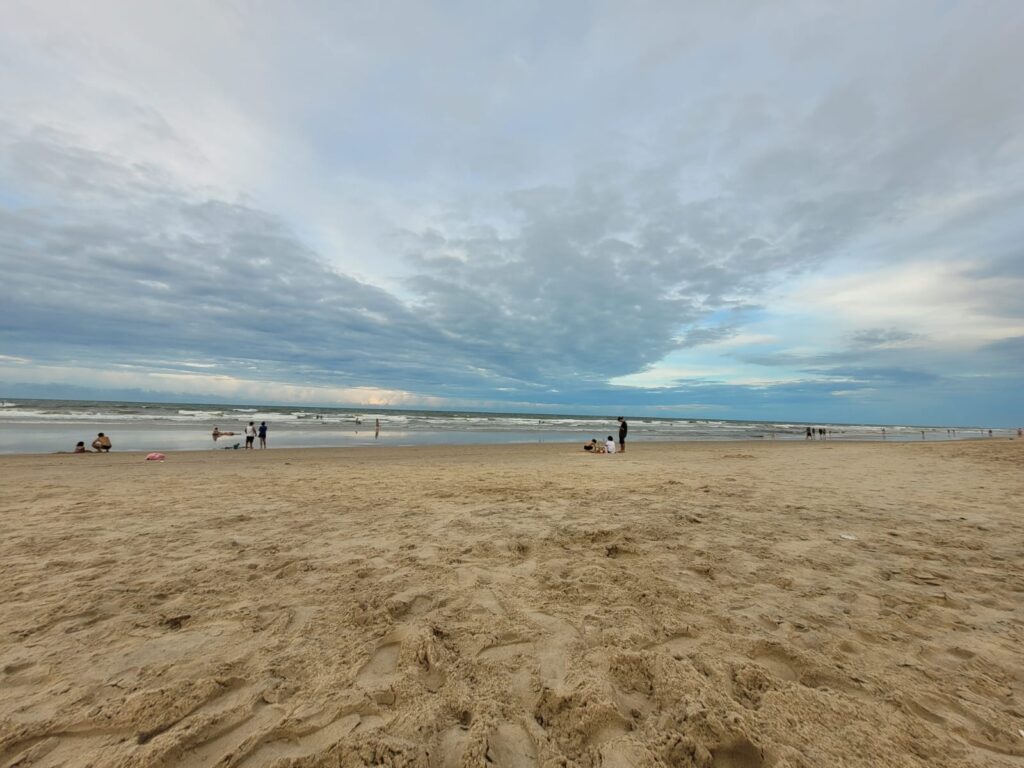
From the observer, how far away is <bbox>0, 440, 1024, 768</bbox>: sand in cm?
214

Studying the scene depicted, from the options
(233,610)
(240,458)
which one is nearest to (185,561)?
(233,610)

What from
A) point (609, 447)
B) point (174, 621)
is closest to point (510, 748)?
point (174, 621)

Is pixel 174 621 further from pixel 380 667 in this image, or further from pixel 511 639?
pixel 511 639

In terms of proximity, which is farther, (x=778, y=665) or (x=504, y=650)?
(x=504, y=650)

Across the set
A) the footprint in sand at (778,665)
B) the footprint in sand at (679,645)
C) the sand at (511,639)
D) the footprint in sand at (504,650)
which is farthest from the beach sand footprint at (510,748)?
the footprint in sand at (778,665)

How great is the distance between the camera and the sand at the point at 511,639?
2.14 metres

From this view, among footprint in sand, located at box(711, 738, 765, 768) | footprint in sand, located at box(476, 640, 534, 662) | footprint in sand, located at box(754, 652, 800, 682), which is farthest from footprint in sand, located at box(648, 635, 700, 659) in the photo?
footprint in sand, located at box(476, 640, 534, 662)

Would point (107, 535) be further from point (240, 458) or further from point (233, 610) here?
point (240, 458)

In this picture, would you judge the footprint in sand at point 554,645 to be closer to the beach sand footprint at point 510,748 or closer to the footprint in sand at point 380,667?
the beach sand footprint at point 510,748

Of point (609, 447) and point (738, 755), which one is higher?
point (609, 447)

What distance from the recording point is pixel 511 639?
10.1 feet

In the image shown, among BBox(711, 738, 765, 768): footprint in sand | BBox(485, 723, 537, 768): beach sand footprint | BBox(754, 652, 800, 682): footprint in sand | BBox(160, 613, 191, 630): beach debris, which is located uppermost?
BBox(754, 652, 800, 682): footprint in sand

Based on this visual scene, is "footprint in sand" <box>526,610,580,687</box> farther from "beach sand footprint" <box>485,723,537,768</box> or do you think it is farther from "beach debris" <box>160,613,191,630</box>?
"beach debris" <box>160,613,191,630</box>

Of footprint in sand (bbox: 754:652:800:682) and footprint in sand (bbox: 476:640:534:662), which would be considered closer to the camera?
footprint in sand (bbox: 754:652:800:682)
